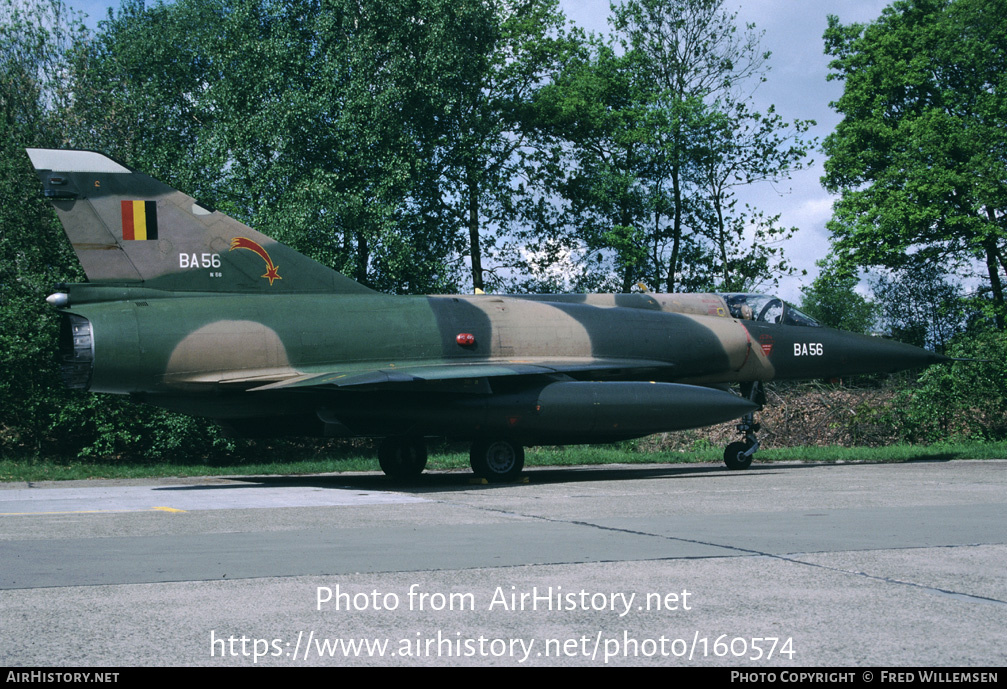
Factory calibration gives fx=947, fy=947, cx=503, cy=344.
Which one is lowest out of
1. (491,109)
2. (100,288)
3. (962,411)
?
(962,411)

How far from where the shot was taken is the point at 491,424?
1473 centimetres

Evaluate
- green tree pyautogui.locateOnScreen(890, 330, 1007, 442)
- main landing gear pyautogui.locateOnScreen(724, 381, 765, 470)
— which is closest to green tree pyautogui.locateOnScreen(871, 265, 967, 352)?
green tree pyautogui.locateOnScreen(890, 330, 1007, 442)

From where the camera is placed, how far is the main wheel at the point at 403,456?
51.6 feet

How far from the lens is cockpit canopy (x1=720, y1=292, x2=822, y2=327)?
714 inches

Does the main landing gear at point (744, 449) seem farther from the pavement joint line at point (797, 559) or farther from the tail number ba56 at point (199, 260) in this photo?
the tail number ba56 at point (199, 260)

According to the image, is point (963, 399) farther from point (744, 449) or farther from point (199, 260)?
point (199, 260)

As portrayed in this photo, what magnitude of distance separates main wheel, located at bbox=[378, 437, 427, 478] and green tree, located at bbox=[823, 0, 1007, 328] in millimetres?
19621

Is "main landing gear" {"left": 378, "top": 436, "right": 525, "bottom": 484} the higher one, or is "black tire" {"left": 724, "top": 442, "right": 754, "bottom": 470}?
"main landing gear" {"left": 378, "top": 436, "right": 525, "bottom": 484}

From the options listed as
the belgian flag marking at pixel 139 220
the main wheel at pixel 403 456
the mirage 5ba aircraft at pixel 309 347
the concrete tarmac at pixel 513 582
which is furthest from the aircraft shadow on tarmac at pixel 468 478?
the belgian flag marking at pixel 139 220

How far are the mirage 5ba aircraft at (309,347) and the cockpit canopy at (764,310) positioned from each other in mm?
2623

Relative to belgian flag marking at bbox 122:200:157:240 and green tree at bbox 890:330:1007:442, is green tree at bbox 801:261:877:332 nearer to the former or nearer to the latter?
green tree at bbox 890:330:1007:442
